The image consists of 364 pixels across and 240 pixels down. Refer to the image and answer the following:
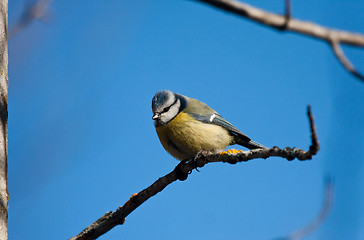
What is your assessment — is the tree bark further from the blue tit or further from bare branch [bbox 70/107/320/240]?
the blue tit

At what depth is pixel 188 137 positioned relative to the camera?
10.9ft

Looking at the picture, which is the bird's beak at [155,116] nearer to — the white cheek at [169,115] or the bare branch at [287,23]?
the white cheek at [169,115]

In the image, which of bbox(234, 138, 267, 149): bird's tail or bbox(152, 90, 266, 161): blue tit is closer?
bbox(152, 90, 266, 161): blue tit

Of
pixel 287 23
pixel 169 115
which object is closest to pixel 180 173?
pixel 169 115

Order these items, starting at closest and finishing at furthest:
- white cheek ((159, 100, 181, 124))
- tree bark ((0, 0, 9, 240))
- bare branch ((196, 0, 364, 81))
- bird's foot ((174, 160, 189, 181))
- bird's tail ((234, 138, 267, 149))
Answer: bare branch ((196, 0, 364, 81)), tree bark ((0, 0, 9, 240)), bird's foot ((174, 160, 189, 181)), white cheek ((159, 100, 181, 124)), bird's tail ((234, 138, 267, 149))

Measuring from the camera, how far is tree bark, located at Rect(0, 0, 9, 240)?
197 centimetres

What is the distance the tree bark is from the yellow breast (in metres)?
1.48

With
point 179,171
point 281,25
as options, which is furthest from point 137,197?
point 281,25

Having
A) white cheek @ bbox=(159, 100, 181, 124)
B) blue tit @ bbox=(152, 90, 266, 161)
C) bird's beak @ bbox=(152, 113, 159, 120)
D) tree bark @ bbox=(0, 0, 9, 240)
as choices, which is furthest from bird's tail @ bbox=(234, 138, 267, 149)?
tree bark @ bbox=(0, 0, 9, 240)

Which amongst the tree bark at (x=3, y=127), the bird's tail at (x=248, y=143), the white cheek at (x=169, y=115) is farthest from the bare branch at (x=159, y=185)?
the bird's tail at (x=248, y=143)

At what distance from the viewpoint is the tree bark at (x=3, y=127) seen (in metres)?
1.97

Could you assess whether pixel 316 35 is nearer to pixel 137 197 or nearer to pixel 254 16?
pixel 254 16

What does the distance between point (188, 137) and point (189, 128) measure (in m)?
0.09

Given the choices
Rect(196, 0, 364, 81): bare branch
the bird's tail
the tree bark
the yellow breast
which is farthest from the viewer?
the bird's tail
